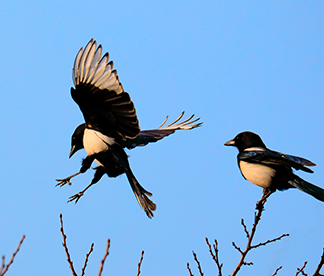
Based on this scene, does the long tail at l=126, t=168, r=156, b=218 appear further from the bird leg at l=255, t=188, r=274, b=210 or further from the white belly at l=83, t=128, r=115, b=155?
the bird leg at l=255, t=188, r=274, b=210

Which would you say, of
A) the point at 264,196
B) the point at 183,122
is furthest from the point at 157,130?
the point at 264,196

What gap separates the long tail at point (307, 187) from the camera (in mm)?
4348

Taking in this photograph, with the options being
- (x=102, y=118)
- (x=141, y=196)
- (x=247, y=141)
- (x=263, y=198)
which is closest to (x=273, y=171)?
(x=263, y=198)

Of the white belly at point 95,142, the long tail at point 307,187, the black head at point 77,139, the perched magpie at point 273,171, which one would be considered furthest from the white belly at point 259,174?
the black head at point 77,139

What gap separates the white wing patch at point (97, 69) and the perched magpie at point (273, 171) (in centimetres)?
159

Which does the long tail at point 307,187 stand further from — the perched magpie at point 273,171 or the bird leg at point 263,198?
the bird leg at point 263,198

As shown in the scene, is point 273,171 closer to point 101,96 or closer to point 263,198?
point 263,198

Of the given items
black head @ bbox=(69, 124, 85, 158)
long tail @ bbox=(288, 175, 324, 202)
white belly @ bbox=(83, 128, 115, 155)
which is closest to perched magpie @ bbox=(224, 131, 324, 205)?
long tail @ bbox=(288, 175, 324, 202)

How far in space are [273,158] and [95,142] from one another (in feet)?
6.25

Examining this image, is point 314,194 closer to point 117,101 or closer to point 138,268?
point 138,268

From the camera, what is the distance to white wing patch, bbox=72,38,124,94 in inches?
180

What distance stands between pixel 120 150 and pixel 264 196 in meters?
1.64

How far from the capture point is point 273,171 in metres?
4.64

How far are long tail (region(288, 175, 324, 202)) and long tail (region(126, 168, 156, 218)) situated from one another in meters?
1.55
